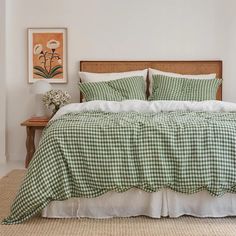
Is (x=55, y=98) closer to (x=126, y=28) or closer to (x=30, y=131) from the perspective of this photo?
(x=30, y=131)

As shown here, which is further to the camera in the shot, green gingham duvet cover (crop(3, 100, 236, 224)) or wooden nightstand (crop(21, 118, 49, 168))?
wooden nightstand (crop(21, 118, 49, 168))

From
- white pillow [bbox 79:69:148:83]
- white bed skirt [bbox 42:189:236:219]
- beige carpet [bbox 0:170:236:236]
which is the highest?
white pillow [bbox 79:69:148:83]

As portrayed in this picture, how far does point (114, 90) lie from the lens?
14.9 ft

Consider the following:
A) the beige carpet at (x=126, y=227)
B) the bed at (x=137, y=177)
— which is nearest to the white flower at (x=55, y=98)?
the bed at (x=137, y=177)

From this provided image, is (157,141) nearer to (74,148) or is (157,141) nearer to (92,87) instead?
(74,148)

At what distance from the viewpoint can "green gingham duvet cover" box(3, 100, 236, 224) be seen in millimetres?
2828

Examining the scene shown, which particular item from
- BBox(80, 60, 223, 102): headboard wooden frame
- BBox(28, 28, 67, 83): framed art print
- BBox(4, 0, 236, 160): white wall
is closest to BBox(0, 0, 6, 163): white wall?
BBox(4, 0, 236, 160): white wall

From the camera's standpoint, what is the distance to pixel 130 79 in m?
4.65

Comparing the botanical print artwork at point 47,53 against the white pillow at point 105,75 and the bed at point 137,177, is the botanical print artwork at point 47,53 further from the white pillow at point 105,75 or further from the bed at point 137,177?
the bed at point 137,177

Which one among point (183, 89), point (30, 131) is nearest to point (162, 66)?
point (183, 89)

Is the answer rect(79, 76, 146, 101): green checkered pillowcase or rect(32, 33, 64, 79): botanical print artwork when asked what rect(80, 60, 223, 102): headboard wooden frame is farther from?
rect(79, 76, 146, 101): green checkered pillowcase

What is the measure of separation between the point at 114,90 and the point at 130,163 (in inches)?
70.7

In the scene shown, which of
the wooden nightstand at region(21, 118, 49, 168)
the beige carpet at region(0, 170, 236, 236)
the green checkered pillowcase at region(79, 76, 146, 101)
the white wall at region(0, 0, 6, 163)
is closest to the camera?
the beige carpet at region(0, 170, 236, 236)

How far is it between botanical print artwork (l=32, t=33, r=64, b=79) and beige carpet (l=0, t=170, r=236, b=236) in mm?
2438
